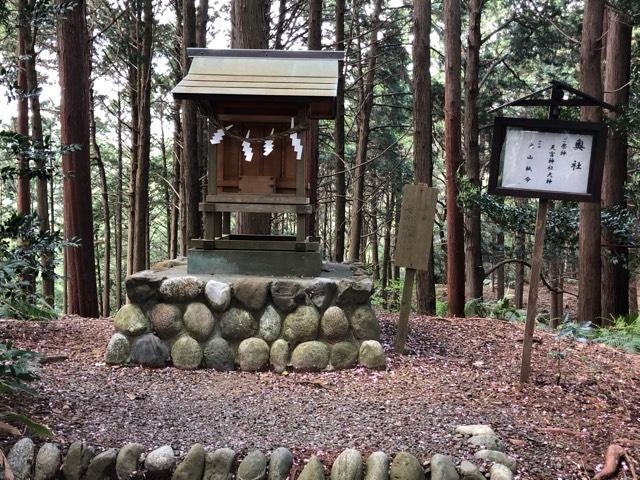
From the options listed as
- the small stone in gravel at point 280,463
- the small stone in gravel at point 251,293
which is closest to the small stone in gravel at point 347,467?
the small stone in gravel at point 280,463

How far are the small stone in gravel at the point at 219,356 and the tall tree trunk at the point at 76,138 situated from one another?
144 inches

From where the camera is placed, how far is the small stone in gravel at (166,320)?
4.80 m

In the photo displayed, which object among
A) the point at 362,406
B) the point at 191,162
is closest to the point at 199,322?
the point at 362,406

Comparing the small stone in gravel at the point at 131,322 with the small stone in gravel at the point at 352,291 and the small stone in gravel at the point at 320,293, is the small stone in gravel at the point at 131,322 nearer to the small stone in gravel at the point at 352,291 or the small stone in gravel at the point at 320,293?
the small stone in gravel at the point at 320,293

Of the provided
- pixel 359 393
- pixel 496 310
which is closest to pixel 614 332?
pixel 496 310

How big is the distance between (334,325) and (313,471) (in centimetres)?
187

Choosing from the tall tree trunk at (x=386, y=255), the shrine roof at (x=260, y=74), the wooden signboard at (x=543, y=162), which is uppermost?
the shrine roof at (x=260, y=74)

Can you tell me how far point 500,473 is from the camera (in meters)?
3.01

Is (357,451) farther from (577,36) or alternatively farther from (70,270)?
(577,36)

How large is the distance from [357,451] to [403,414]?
0.73 meters

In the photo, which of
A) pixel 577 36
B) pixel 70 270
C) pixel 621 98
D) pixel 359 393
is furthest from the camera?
pixel 577 36

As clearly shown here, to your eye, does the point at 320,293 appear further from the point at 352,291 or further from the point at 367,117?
the point at 367,117

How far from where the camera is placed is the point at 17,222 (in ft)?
11.0

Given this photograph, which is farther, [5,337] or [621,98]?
[621,98]
